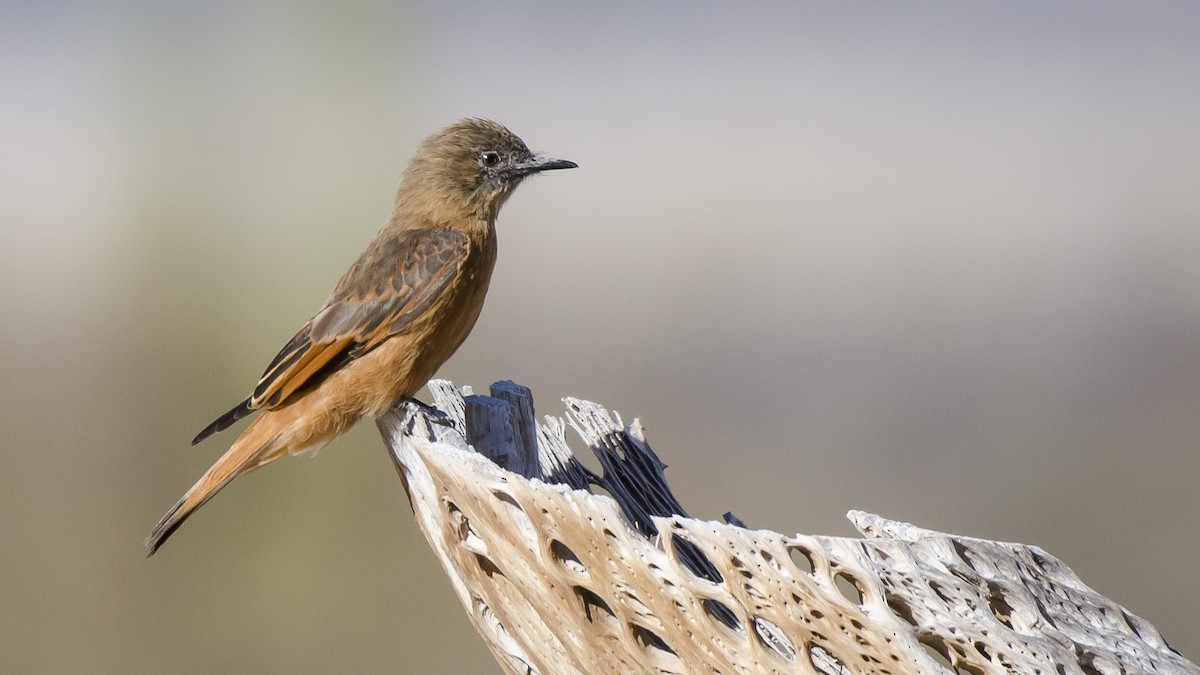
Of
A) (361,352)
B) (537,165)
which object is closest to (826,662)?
(361,352)

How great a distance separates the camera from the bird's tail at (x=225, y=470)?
3.61 m

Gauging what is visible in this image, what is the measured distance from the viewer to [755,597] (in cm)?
212

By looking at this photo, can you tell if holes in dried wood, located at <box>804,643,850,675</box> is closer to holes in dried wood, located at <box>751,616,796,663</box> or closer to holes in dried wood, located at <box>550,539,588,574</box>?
holes in dried wood, located at <box>751,616,796,663</box>

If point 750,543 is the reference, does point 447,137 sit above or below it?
→ above

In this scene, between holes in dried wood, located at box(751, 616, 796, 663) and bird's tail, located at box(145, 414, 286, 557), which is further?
bird's tail, located at box(145, 414, 286, 557)

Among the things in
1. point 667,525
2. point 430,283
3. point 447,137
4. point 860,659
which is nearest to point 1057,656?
point 860,659

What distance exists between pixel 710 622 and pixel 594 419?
1336 mm

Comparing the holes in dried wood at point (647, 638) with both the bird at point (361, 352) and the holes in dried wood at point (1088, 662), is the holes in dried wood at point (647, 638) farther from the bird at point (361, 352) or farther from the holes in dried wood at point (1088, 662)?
the bird at point (361, 352)

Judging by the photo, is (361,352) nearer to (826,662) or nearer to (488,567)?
(488,567)

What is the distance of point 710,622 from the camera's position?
215 centimetres

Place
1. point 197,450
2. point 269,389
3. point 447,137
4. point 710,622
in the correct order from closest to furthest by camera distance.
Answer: point 710,622
point 269,389
point 447,137
point 197,450

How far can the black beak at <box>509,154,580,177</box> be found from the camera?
4.39 metres

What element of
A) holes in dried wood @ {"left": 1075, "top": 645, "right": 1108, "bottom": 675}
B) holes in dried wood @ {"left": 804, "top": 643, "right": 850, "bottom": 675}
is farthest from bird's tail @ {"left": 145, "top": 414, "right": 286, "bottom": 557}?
holes in dried wood @ {"left": 1075, "top": 645, "right": 1108, "bottom": 675}

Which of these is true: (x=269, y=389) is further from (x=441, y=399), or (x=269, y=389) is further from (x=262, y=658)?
(x=262, y=658)
